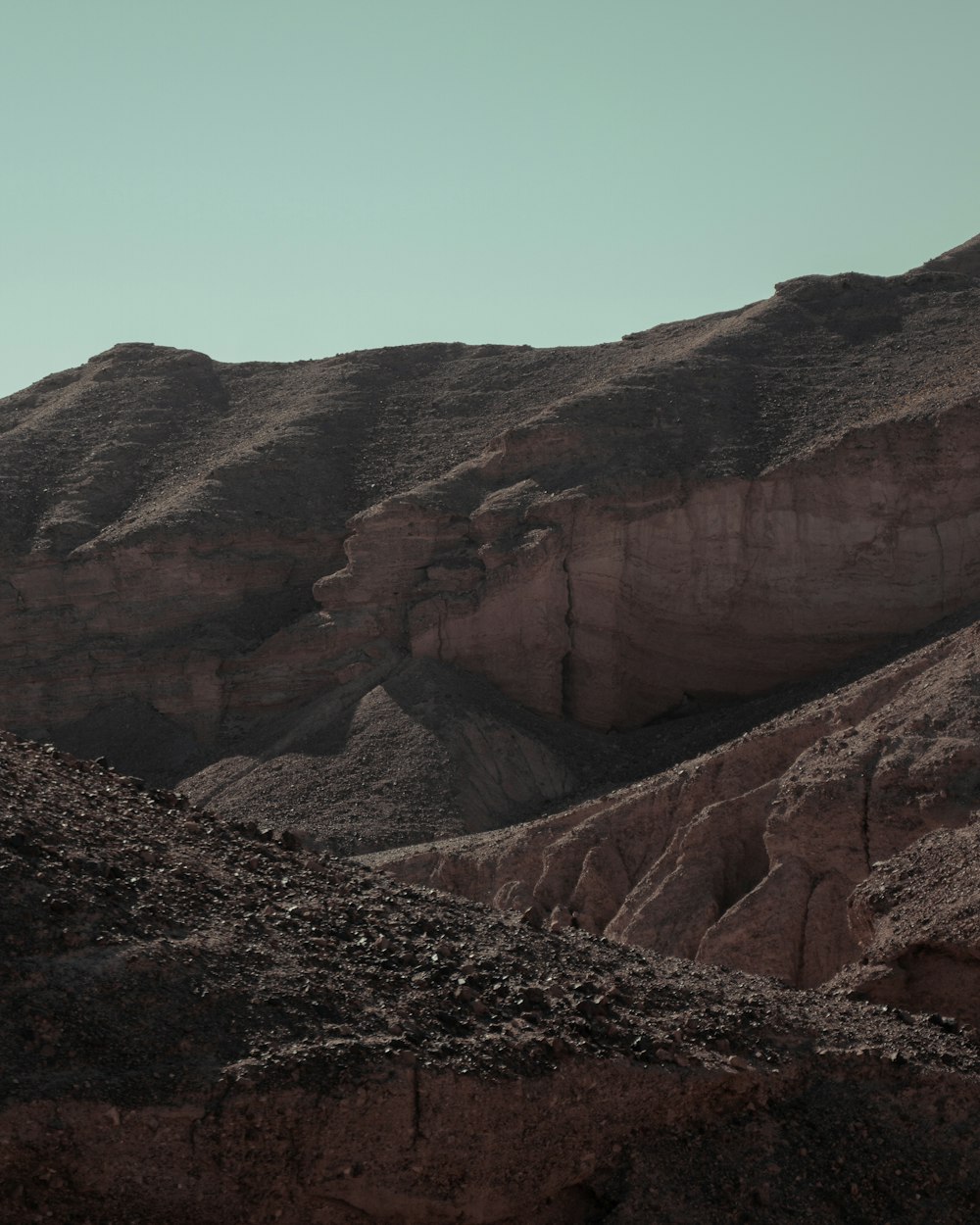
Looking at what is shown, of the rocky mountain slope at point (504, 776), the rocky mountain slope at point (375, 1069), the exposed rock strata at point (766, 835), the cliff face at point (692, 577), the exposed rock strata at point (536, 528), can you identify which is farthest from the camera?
the exposed rock strata at point (536, 528)

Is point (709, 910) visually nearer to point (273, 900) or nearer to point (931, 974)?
point (931, 974)

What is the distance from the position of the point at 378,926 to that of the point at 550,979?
4.77ft

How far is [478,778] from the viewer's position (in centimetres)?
3506

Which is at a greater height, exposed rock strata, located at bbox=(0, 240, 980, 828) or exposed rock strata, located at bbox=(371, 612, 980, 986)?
exposed rock strata, located at bbox=(0, 240, 980, 828)

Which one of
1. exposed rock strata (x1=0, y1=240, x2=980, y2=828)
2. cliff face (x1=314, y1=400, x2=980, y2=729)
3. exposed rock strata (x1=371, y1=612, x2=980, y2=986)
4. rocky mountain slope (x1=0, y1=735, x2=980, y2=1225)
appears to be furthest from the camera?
exposed rock strata (x1=0, y1=240, x2=980, y2=828)

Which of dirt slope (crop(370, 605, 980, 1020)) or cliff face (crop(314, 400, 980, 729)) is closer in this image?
dirt slope (crop(370, 605, 980, 1020))

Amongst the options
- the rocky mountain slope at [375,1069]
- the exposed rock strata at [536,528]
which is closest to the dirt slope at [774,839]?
the rocky mountain slope at [375,1069]

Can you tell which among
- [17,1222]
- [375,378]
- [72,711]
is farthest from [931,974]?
[375,378]

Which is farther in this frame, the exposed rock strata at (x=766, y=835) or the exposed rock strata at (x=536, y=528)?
the exposed rock strata at (x=536, y=528)

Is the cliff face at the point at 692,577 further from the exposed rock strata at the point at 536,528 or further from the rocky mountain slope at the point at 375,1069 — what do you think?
the rocky mountain slope at the point at 375,1069

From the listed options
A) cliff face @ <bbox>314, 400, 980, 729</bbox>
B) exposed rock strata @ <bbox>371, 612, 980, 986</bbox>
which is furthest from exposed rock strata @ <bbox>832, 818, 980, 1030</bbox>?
cliff face @ <bbox>314, 400, 980, 729</bbox>

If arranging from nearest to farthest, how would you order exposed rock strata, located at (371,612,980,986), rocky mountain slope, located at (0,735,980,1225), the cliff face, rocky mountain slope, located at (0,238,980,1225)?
rocky mountain slope, located at (0,735,980,1225) → rocky mountain slope, located at (0,238,980,1225) → exposed rock strata, located at (371,612,980,986) → the cliff face

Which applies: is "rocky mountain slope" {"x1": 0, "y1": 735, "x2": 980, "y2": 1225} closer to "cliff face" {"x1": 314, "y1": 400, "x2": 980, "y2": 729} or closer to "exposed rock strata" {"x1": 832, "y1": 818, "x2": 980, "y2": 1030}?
"exposed rock strata" {"x1": 832, "y1": 818, "x2": 980, "y2": 1030}

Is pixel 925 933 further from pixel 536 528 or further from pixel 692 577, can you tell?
pixel 536 528
